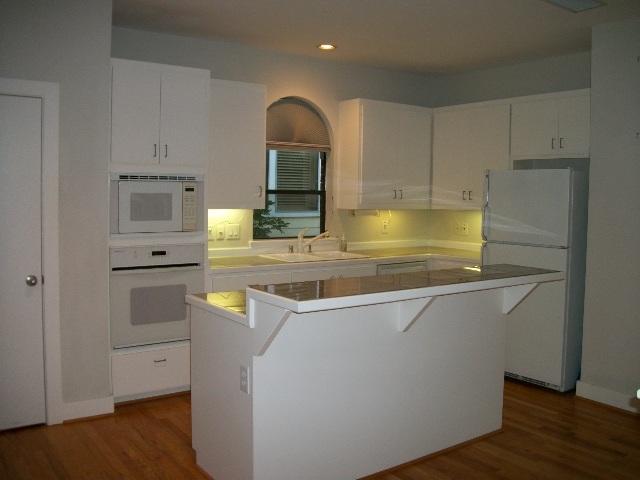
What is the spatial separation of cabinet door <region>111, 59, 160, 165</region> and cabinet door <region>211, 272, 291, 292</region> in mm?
979

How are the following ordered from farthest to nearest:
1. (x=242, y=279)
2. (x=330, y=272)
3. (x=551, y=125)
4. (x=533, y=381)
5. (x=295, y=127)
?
(x=295, y=127) < (x=330, y=272) < (x=551, y=125) < (x=533, y=381) < (x=242, y=279)

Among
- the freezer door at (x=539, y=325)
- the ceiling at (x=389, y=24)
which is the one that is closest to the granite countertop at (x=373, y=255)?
the freezer door at (x=539, y=325)

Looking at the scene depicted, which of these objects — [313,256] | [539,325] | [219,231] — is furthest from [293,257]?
[539,325]

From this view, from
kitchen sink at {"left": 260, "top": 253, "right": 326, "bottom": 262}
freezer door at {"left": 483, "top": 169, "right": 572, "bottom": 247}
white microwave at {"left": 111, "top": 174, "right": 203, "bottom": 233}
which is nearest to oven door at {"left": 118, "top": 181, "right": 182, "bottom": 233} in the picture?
white microwave at {"left": 111, "top": 174, "right": 203, "bottom": 233}

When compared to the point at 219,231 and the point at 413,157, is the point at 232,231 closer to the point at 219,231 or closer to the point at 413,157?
the point at 219,231

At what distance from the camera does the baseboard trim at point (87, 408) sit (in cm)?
400

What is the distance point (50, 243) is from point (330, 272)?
7.10 ft

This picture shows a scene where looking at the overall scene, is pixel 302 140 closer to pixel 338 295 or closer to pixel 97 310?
pixel 97 310

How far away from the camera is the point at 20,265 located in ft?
12.6

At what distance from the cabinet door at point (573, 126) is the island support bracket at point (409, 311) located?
7.99ft

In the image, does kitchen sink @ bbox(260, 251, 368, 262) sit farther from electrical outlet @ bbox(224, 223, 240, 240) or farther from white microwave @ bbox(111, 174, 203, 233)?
white microwave @ bbox(111, 174, 203, 233)

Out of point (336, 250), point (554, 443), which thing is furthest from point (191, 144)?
point (554, 443)

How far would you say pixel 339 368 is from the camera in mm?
3072

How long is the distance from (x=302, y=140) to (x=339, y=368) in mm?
2991
